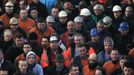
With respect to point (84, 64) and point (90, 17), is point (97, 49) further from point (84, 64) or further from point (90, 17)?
point (90, 17)

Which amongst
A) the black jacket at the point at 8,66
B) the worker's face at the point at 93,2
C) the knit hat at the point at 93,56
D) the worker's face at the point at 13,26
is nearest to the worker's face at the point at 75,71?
the knit hat at the point at 93,56

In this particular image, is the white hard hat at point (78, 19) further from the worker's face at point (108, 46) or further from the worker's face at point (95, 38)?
the worker's face at point (108, 46)

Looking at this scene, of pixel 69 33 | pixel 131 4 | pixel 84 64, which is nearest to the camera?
pixel 84 64

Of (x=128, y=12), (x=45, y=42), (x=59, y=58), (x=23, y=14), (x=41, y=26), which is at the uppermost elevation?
(x=23, y=14)

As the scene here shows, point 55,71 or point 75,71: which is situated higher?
point 75,71

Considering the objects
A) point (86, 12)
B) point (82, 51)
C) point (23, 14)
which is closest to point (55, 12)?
point (86, 12)

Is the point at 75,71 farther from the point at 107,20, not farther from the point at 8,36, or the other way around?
the point at 107,20

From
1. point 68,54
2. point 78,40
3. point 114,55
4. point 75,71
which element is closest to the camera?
point 75,71

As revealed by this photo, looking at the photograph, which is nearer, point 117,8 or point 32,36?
point 32,36

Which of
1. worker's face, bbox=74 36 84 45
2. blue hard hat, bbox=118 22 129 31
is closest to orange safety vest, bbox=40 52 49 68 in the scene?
worker's face, bbox=74 36 84 45

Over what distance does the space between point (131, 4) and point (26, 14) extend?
3523 mm

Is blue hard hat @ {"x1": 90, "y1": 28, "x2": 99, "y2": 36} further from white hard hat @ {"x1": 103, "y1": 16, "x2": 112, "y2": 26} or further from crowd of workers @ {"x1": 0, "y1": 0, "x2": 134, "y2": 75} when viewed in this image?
white hard hat @ {"x1": 103, "y1": 16, "x2": 112, "y2": 26}

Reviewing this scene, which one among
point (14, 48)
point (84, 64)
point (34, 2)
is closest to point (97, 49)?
point (84, 64)

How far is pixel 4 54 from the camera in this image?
23.3 metres
